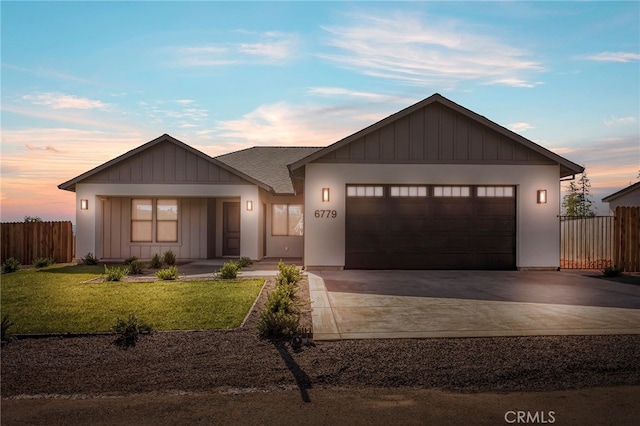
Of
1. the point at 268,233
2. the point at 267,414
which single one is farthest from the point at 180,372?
the point at 268,233

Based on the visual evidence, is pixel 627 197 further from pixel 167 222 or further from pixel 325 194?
pixel 167 222

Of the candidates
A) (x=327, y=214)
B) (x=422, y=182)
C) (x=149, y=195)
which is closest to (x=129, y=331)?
(x=327, y=214)

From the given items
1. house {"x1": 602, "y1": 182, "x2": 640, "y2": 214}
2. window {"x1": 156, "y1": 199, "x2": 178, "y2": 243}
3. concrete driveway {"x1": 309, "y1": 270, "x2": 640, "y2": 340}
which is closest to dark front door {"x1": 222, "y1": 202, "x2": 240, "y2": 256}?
window {"x1": 156, "y1": 199, "x2": 178, "y2": 243}

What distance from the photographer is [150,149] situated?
57.8 ft

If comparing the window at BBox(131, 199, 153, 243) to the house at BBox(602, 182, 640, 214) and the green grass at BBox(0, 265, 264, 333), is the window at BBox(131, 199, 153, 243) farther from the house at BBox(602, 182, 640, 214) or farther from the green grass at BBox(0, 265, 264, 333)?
the house at BBox(602, 182, 640, 214)

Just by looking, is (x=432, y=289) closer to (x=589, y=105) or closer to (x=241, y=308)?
(x=241, y=308)

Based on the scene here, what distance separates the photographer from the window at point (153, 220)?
742 inches

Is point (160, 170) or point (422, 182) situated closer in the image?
point (422, 182)

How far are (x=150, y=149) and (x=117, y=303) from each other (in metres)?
10.2

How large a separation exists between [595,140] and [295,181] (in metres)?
18.1

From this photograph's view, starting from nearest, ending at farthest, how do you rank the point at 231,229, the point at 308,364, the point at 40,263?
the point at 308,364 → the point at 40,263 → the point at 231,229

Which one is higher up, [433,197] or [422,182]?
[422,182]

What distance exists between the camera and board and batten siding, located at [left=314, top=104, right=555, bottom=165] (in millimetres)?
14398

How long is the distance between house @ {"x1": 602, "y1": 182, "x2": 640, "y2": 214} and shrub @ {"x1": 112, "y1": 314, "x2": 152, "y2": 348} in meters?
24.6
